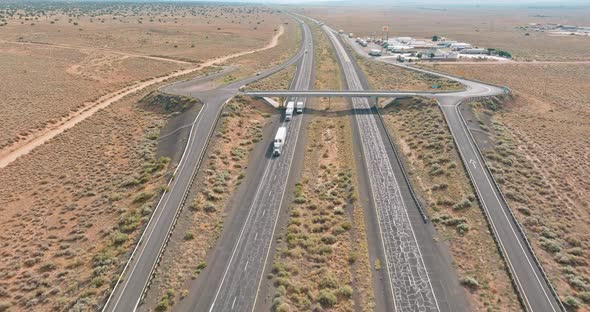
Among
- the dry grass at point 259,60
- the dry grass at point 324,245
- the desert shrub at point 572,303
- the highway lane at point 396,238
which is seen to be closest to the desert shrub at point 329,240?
the dry grass at point 324,245

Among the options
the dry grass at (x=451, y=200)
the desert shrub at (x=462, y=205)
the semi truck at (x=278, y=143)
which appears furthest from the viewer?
the semi truck at (x=278, y=143)

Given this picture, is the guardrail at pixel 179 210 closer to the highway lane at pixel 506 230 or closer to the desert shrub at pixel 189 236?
the desert shrub at pixel 189 236

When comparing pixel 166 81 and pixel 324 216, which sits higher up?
pixel 166 81

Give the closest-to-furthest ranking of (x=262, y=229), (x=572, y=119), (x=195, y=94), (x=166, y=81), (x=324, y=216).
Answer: (x=262, y=229) → (x=324, y=216) → (x=572, y=119) → (x=195, y=94) → (x=166, y=81)

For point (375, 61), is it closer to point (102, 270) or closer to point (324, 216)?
point (324, 216)

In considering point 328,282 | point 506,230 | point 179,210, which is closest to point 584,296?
point 506,230

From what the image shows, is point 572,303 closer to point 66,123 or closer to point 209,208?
point 209,208

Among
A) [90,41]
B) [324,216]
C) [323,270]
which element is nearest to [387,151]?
[324,216]
